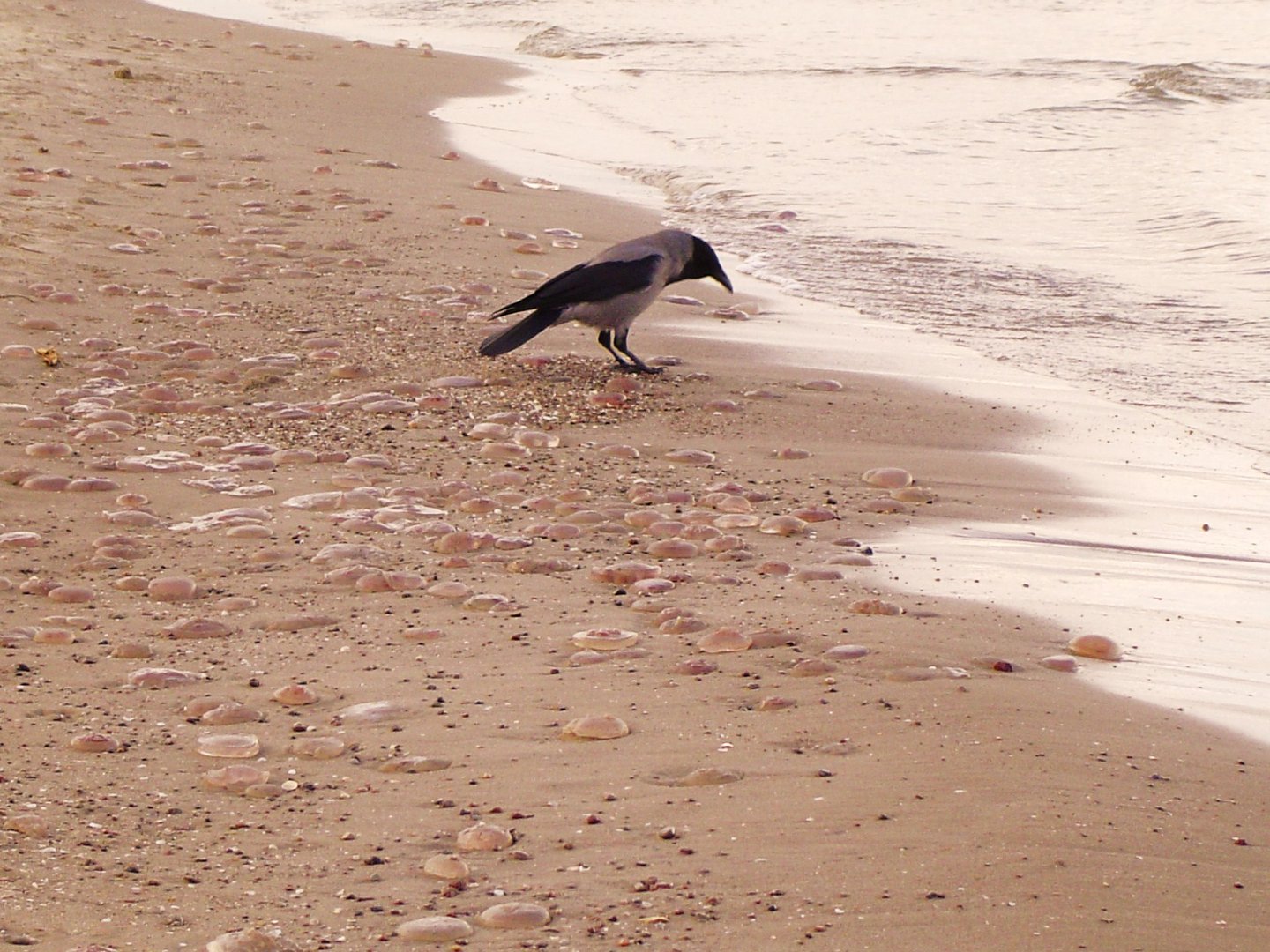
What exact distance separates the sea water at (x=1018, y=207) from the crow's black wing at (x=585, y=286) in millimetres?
1071

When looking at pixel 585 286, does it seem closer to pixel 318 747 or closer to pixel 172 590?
pixel 172 590

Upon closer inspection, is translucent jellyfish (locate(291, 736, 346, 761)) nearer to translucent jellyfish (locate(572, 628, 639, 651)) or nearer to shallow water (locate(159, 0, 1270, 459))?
translucent jellyfish (locate(572, 628, 639, 651))

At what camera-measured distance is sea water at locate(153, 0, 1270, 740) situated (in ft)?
16.1

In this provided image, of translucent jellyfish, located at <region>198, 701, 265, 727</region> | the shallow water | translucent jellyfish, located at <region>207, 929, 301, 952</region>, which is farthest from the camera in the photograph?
the shallow water

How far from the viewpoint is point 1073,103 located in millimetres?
17125

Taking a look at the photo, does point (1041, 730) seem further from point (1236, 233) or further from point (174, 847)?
point (1236, 233)

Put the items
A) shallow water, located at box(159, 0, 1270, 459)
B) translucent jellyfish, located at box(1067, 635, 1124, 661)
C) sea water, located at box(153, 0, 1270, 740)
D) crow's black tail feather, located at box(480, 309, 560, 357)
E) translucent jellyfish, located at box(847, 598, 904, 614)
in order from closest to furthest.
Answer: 1. translucent jellyfish, located at box(1067, 635, 1124, 661)
2. translucent jellyfish, located at box(847, 598, 904, 614)
3. sea water, located at box(153, 0, 1270, 740)
4. crow's black tail feather, located at box(480, 309, 560, 357)
5. shallow water, located at box(159, 0, 1270, 459)

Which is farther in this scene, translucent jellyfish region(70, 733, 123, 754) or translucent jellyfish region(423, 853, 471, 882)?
translucent jellyfish region(70, 733, 123, 754)

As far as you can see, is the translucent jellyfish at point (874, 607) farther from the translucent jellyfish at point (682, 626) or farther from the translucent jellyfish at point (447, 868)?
A: the translucent jellyfish at point (447, 868)

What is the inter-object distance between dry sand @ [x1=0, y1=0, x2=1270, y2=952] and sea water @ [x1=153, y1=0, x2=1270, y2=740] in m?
0.48

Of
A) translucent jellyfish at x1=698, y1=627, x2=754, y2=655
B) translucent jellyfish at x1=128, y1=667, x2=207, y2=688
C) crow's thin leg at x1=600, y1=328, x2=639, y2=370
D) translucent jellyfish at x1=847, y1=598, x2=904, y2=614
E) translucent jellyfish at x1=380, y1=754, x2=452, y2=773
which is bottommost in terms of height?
translucent jellyfish at x1=128, y1=667, x2=207, y2=688

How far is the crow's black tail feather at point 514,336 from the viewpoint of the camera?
6.71 m

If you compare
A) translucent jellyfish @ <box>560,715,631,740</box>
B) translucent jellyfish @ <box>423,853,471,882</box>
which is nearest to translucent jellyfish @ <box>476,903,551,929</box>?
translucent jellyfish @ <box>423,853,471,882</box>

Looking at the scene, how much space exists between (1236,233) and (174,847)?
31.1ft
